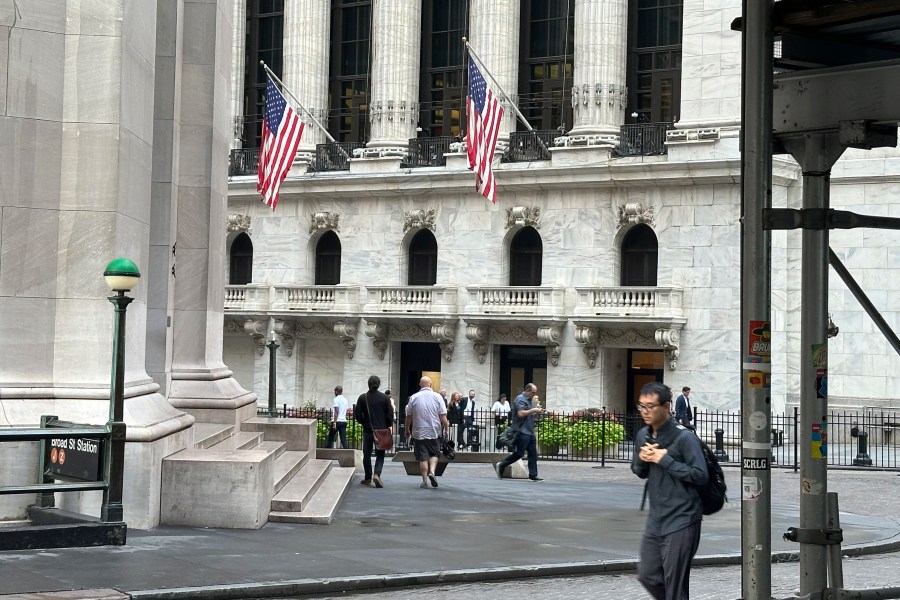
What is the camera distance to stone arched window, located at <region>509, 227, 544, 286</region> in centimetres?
4362

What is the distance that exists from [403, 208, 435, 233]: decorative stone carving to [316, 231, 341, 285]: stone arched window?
360cm

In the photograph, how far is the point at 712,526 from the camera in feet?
59.2

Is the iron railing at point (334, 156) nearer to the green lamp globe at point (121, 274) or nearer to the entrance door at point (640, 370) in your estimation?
the entrance door at point (640, 370)

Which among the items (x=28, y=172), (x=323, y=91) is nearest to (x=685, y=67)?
(x=323, y=91)

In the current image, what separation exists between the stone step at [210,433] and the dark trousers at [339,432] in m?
12.0

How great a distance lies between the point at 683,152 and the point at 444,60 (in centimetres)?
1062

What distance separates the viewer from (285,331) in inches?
1844

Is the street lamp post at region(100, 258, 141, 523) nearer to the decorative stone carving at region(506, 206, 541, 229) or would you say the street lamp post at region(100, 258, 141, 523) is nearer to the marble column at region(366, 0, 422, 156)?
the decorative stone carving at region(506, 206, 541, 229)

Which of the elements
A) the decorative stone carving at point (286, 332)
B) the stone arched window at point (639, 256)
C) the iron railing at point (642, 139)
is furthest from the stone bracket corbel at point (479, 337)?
the decorative stone carving at point (286, 332)

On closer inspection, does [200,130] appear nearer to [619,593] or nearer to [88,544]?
[88,544]

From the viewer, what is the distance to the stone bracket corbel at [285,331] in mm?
46844

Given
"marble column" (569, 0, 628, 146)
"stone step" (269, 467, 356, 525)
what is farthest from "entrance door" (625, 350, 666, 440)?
"stone step" (269, 467, 356, 525)

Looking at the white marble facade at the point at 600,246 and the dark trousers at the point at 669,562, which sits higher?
the white marble facade at the point at 600,246

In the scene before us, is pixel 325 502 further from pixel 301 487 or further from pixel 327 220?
pixel 327 220
